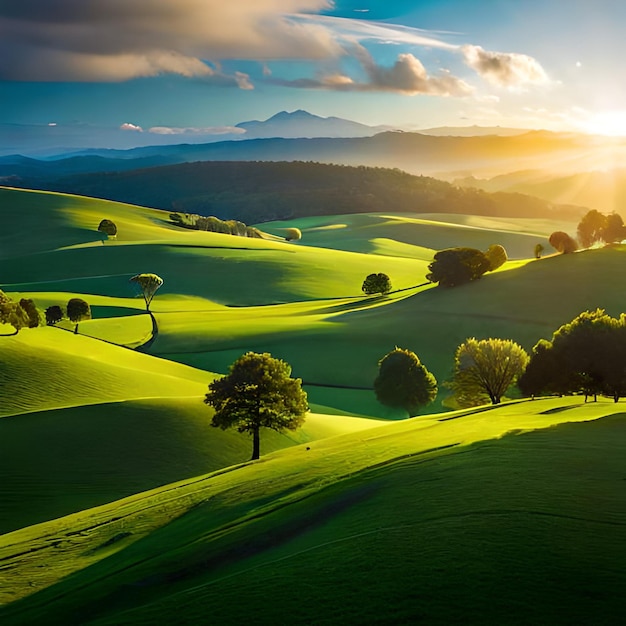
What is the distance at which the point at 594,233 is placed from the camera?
390 feet

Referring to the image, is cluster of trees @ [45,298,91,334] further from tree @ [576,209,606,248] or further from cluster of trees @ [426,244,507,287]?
tree @ [576,209,606,248]

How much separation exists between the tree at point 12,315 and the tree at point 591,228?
83.2 m

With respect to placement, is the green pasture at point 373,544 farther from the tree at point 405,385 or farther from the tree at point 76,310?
the tree at point 76,310

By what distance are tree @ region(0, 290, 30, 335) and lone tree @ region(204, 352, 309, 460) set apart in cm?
2953

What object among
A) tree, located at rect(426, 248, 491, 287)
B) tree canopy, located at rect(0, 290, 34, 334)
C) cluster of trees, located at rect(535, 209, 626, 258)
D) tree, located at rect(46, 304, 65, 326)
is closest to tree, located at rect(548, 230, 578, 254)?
cluster of trees, located at rect(535, 209, 626, 258)

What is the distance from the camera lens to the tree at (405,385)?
67.9 metres

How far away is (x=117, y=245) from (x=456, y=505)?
159319 millimetres

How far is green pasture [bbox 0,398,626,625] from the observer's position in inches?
583

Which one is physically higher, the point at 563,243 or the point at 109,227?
the point at 109,227

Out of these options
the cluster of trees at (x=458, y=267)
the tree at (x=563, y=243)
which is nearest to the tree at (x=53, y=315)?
the cluster of trees at (x=458, y=267)

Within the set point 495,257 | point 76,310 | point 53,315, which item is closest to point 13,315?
point 76,310

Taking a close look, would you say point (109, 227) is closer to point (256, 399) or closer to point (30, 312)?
point (30, 312)

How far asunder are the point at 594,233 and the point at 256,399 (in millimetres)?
86412

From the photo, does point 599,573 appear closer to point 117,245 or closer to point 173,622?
point 173,622
